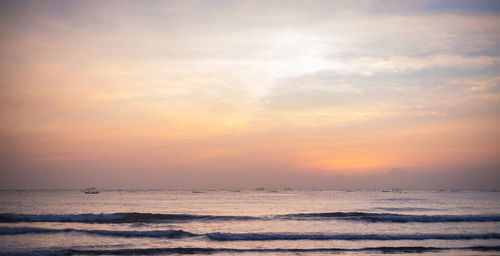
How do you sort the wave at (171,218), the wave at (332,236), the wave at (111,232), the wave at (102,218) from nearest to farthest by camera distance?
1. the wave at (332,236)
2. the wave at (111,232)
3. the wave at (102,218)
4. the wave at (171,218)

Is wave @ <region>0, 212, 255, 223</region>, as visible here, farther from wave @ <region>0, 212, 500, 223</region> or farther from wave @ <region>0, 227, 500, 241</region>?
wave @ <region>0, 227, 500, 241</region>

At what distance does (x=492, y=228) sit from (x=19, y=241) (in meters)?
33.6

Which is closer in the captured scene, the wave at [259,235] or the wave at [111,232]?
the wave at [259,235]

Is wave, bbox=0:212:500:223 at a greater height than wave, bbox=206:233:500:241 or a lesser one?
lesser

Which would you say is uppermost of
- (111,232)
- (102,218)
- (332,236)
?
(332,236)

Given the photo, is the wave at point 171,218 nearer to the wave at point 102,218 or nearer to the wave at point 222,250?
the wave at point 102,218

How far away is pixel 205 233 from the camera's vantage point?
86.5 ft

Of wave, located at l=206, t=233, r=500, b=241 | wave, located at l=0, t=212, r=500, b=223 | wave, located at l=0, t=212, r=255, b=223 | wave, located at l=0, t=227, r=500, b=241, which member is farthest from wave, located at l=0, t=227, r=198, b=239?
wave, located at l=0, t=212, r=500, b=223

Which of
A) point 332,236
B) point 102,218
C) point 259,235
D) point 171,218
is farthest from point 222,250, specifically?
point 102,218

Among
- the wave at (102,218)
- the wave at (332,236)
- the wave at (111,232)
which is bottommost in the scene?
the wave at (102,218)

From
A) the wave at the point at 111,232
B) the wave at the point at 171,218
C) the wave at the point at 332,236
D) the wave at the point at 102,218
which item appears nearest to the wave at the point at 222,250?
the wave at the point at 332,236

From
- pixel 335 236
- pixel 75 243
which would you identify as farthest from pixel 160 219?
pixel 335 236

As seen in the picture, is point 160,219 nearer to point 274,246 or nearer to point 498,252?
point 274,246

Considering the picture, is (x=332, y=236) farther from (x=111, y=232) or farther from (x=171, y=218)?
(x=171, y=218)
